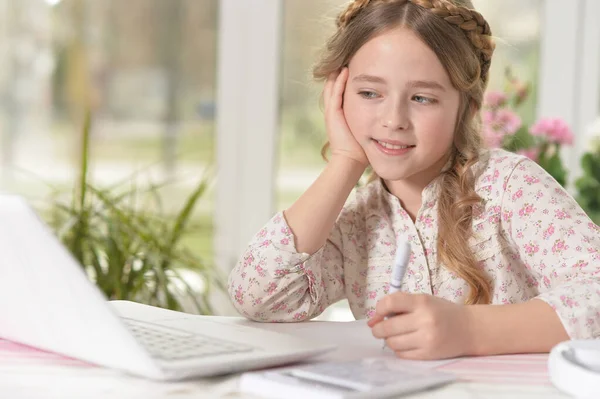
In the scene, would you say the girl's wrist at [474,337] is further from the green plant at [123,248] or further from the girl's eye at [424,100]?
the green plant at [123,248]

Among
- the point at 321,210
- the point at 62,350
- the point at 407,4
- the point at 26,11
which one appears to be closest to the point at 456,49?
the point at 407,4

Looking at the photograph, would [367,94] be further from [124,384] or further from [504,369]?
[124,384]

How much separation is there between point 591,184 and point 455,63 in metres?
1.14

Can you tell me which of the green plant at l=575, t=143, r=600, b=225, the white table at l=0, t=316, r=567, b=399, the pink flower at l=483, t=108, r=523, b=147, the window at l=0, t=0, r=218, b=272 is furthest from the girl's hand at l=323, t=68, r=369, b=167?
the window at l=0, t=0, r=218, b=272

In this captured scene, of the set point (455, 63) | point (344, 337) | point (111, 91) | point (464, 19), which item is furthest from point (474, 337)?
point (111, 91)

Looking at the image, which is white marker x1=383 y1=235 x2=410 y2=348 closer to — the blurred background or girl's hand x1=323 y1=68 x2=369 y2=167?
girl's hand x1=323 y1=68 x2=369 y2=167

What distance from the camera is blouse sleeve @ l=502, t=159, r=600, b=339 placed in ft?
4.13

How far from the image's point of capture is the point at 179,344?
1.09 metres

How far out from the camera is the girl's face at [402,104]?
152 centimetres

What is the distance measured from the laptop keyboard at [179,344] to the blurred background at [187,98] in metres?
1.89

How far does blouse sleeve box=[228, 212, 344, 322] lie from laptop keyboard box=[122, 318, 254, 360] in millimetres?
354

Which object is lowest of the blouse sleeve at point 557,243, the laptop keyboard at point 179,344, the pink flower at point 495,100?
the laptop keyboard at point 179,344

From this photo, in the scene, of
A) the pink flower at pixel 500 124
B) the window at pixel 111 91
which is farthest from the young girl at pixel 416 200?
the window at pixel 111 91

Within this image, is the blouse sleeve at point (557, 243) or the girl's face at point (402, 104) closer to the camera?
the blouse sleeve at point (557, 243)
